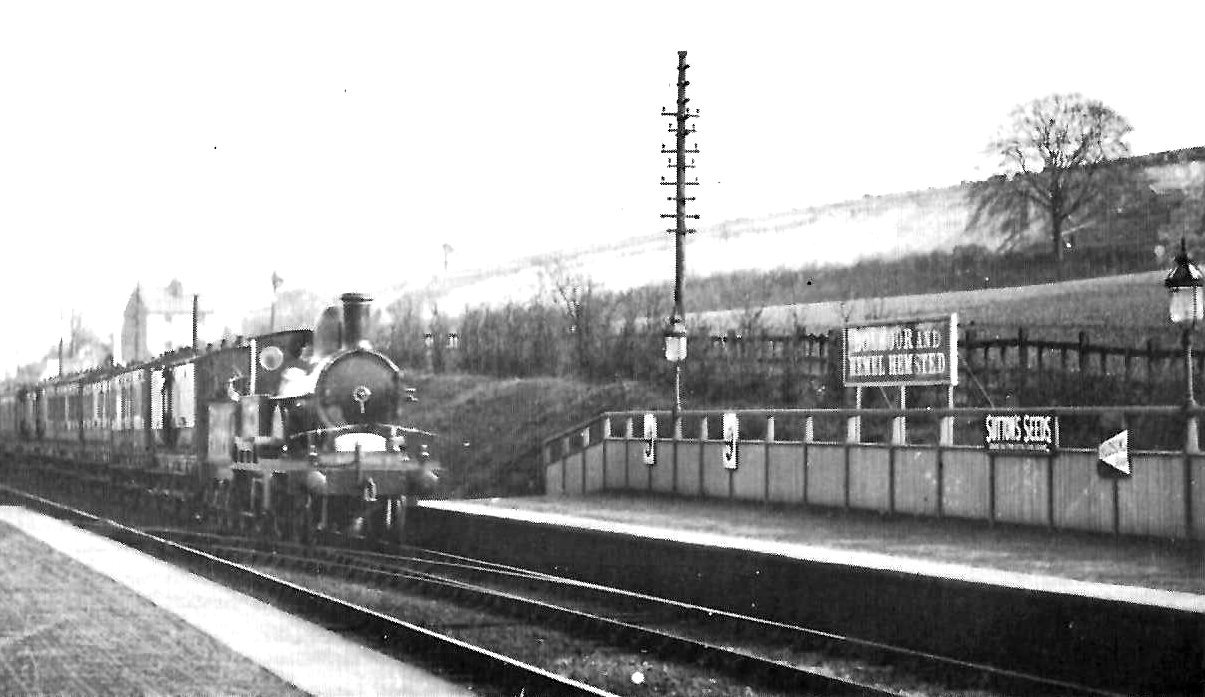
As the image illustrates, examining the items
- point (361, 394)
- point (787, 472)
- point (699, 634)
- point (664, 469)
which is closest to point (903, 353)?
point (787, 472)

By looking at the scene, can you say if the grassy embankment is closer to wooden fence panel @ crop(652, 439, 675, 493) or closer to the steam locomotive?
wooden fence panel @ crop(652, 439, 675, 493)

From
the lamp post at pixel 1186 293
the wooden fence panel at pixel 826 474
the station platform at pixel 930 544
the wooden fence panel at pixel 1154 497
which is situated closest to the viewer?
the station platform at pixel 930 544

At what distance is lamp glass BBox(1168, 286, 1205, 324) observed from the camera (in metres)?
16.7

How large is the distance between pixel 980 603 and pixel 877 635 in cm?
139

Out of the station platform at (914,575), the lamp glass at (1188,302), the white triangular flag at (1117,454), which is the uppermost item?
the lamp glass at (1188,302)

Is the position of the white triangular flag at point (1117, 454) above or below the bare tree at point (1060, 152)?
below

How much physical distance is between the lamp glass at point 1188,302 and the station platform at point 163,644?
32.7 feet

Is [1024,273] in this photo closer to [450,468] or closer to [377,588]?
[450,468]

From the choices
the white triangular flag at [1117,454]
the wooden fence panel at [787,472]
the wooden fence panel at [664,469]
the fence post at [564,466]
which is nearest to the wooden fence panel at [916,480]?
the wooden fence panel at [787,472]

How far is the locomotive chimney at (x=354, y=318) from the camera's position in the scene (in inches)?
865

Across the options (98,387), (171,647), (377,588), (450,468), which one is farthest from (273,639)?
(450,468)

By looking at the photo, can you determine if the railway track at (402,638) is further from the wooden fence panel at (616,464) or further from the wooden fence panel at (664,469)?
the wooden fence panel at (616,464)

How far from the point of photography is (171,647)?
39.8 ft

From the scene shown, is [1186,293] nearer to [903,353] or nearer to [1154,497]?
[1154,497]
